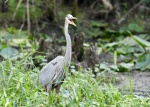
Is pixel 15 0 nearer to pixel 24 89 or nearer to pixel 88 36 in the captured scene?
pixel 88 36

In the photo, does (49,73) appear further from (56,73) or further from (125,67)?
(125,67)

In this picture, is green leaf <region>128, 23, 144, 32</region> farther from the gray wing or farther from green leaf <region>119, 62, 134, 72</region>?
the gray wing

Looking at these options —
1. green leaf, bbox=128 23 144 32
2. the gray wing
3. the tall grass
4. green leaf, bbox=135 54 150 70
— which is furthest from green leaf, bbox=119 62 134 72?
green leaf, bbox=128 23 144 32

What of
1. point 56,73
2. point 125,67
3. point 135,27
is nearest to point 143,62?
point 125,67

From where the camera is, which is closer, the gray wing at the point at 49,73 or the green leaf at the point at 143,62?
the gray wing at the point at 49,73

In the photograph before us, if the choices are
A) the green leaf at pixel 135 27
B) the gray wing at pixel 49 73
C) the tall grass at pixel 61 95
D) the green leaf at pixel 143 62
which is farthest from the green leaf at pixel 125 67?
the green leaf at pixel 135 27

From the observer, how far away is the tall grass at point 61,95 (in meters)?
6.73

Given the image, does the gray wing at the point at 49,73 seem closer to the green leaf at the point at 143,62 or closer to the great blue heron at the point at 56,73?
the great blue heron at the point at 56,73

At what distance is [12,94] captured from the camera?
6824 mm

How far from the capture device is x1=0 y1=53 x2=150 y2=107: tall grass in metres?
6.73

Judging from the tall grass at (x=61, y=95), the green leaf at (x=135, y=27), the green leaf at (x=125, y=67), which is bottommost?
the green leaf at (x=125, y=67)

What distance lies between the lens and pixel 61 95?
Answer: 692cm

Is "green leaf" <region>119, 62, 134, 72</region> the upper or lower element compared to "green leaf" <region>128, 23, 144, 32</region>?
lower

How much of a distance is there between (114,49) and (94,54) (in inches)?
59.4
